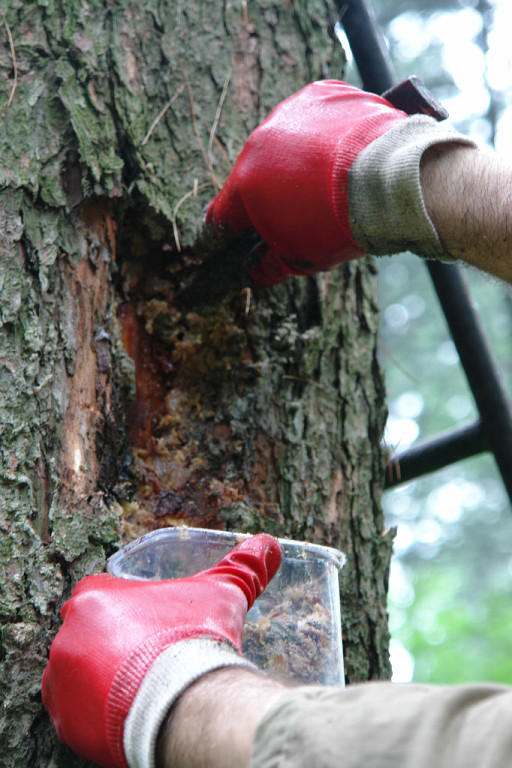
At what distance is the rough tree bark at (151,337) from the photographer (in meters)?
1.18

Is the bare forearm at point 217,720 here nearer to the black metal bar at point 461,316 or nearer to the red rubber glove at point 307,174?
the red rubber glove at point 307,174

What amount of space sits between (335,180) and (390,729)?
98 centimetres

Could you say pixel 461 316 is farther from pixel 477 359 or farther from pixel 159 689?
pixel 159 689

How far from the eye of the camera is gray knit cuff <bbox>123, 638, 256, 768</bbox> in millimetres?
777

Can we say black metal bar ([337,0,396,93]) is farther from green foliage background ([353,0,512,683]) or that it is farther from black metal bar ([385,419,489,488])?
green foliage background ([353,0,512,683])

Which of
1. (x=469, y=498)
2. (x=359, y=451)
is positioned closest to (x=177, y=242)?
(x=359, y=451)

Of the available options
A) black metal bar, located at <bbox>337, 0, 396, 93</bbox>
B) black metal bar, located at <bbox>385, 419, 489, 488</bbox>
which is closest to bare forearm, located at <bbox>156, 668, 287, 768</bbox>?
black metal bar, located at <bbox>385, 419, 489, 488</bbox>

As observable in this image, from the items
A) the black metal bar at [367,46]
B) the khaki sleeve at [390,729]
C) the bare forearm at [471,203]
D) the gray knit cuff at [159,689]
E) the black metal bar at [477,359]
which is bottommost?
the black metal bar at [477,359]

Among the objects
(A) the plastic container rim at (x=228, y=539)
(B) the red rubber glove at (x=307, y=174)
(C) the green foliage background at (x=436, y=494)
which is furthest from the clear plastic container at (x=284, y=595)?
(C) the green foliage background at (x=436, y=494)

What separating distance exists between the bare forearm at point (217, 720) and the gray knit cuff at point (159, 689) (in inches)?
0.5

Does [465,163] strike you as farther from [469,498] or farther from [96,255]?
[469,498]

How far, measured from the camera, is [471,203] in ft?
3.94

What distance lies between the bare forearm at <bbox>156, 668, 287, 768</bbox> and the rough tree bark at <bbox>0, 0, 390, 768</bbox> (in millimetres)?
382

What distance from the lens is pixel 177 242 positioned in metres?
1.41
